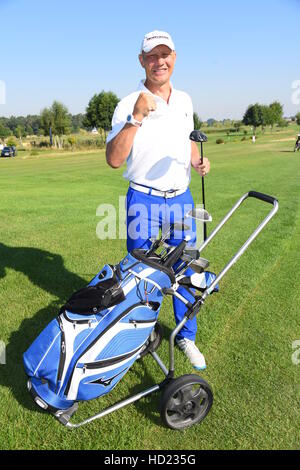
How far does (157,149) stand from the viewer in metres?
3.06

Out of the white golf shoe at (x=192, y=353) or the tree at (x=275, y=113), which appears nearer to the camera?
the white golf shoe at (x=192, y=353)

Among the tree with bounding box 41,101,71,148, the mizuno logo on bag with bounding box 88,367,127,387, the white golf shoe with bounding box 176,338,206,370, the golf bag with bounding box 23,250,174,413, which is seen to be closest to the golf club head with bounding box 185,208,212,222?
the golf bag with bounding box 23,250,174,413

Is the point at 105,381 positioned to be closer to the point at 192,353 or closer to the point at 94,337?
the point at 94,337

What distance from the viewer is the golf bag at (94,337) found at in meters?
2.51

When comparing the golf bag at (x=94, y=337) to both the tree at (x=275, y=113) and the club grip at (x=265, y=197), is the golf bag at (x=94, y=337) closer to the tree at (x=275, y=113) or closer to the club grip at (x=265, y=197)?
the club grip at (x=265, y=197)

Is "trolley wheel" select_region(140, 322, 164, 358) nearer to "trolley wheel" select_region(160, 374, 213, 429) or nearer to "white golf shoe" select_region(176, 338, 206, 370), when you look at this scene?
"white golf shoe" select_region(176, 338, 206, 370)

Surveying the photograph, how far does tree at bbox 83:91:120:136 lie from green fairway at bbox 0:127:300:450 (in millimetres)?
60559

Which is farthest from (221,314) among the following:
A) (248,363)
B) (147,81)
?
(147,81)

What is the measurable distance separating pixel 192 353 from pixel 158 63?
2.64 metres

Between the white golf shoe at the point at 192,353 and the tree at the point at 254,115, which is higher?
the tree at the point at 254,115

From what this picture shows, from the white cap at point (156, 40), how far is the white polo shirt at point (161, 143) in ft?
1.10

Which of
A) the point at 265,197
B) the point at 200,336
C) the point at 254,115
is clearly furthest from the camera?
the point at 254,115

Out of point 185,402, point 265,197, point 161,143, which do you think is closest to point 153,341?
point 185,402

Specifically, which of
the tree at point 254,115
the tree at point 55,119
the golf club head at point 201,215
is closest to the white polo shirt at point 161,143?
the golf club head at point 201,215
